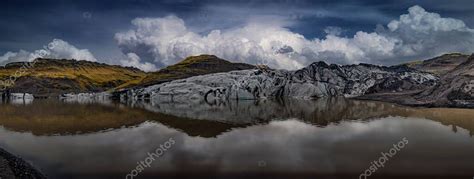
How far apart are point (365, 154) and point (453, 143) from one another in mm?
10433

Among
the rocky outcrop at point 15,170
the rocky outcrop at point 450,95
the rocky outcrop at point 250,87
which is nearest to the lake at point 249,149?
the rocky outcrop at point 15,170

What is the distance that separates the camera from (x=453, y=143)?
1348 inches

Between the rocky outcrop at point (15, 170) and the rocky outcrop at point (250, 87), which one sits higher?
the rocky outcrop at point (250, 87)

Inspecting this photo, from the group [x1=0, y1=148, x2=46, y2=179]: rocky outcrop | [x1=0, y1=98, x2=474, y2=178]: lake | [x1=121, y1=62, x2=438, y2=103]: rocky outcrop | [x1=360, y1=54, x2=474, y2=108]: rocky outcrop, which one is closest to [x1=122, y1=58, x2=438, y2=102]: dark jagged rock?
[x1=121, y1=62, x2=438, y2=103]: rocky outcrop

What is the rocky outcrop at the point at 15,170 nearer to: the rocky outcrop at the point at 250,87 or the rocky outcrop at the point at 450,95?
the rocky outcrop at the point at 450,95

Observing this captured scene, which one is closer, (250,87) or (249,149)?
(249,149)

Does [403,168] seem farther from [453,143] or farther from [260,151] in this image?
[453,143]

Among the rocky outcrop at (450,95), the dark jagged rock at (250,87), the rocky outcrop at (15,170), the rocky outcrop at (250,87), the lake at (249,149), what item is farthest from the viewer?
the dark jagged rock at (250,87)

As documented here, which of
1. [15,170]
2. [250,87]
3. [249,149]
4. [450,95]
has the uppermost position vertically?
[250,87]

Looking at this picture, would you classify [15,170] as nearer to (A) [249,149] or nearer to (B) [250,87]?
(A) [249,149]

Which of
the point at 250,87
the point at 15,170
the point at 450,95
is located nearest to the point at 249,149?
the point at 15,170

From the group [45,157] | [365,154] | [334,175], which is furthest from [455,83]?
[45,157]

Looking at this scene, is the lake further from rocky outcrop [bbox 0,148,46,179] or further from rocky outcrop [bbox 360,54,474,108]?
rocky outcrop [bbox 360,54,474,108]

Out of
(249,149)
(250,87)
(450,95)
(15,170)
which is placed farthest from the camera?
(250,87)
